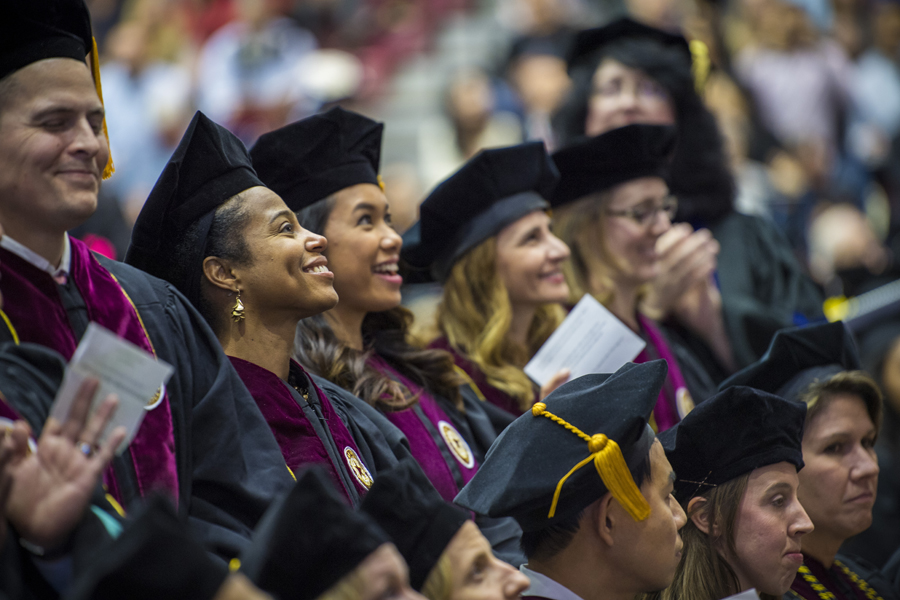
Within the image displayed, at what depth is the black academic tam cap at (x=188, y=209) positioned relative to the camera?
2973mm

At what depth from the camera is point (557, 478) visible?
2516 mm

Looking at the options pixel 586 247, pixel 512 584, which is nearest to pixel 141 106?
pixel 586 247

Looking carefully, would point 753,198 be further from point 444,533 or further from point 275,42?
point 444,533

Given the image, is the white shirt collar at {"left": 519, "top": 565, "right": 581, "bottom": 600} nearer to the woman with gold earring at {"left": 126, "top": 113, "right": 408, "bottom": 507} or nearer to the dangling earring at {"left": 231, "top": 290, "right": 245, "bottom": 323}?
the woman with gold earring at {"left": 126, "top": 113, "right": 408, "bottom": 507}

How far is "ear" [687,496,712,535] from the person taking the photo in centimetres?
301

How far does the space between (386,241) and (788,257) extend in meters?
2.64

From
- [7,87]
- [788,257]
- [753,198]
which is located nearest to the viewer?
[7,87]

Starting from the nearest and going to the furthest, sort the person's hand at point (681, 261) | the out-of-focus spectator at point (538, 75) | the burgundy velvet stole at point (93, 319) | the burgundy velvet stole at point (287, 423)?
the burgundy velvet stole at point (93, 319) < the burgundy velvet stole at point (287, 423) < the person's hand at point (681, 261) < the out-of-focus spectator at point (538, 75)

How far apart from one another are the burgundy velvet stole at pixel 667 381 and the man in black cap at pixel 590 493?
5.02ft

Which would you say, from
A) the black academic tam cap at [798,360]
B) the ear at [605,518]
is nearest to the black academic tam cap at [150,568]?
the ear at [605,518]

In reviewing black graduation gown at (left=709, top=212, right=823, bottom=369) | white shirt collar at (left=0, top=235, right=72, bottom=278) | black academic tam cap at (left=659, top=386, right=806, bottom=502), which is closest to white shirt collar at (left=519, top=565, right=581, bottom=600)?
black academic tam cap at (left=659, top=386, right=806, bottom=502)

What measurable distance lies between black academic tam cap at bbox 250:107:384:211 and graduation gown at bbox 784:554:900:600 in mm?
2028

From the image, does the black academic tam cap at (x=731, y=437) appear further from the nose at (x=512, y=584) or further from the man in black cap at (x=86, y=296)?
the man in black cap at (x=86, y=296)

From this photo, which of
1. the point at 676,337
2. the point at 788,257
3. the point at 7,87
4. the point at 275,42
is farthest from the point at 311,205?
the point at 275,42
